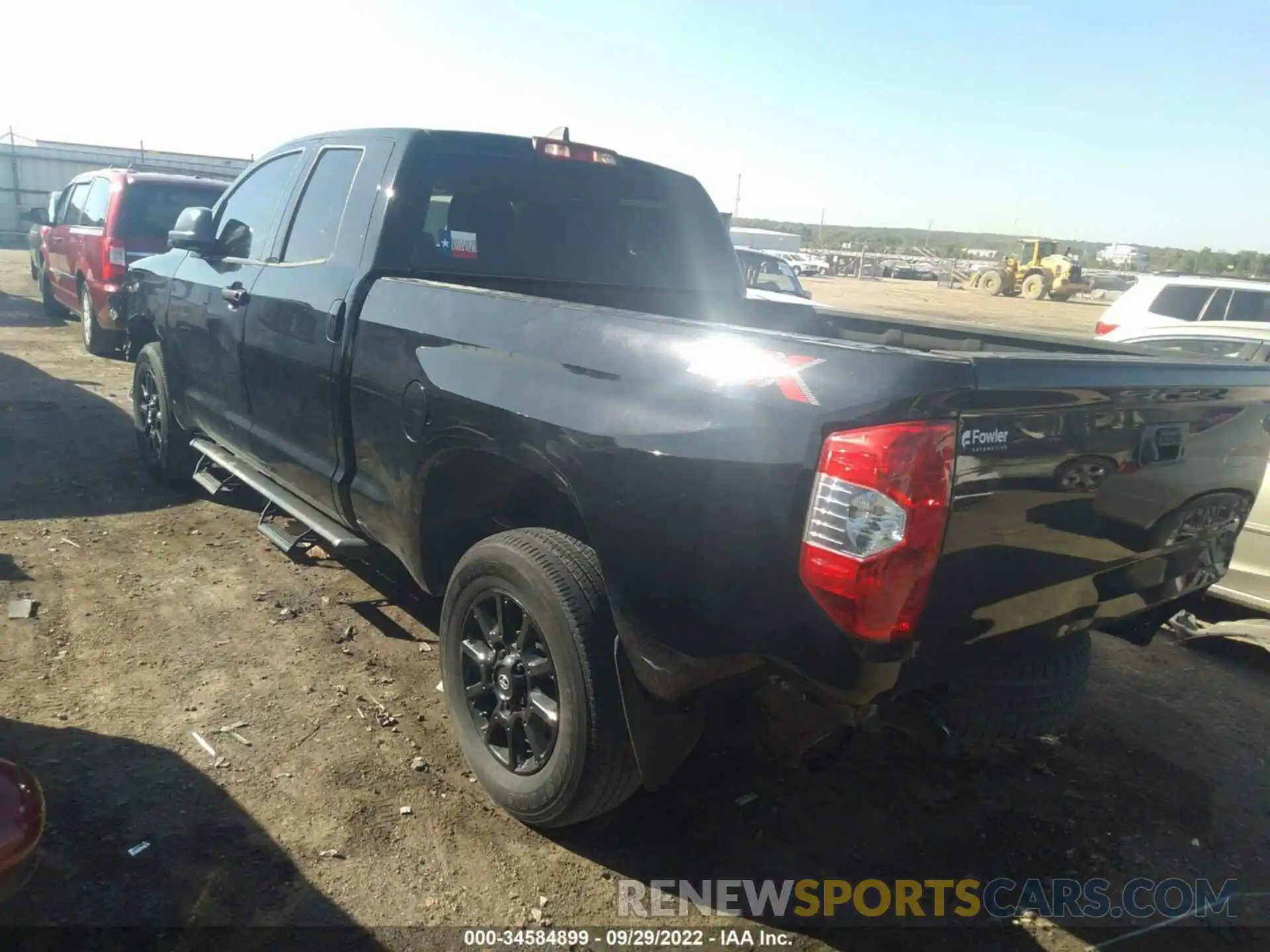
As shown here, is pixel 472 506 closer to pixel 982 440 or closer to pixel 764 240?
pixel 982 440

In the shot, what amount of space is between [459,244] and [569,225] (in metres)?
0.55

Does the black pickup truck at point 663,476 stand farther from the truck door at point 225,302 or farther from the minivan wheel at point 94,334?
the minivan wheel at point 94,334

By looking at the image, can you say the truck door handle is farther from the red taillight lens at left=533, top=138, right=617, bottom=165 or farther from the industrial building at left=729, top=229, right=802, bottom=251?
the industrial building at left=729, top=229, right=802, bottom=251

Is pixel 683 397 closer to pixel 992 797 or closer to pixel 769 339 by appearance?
pixel 769 339

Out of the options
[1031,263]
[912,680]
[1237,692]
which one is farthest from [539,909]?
[1031,263]

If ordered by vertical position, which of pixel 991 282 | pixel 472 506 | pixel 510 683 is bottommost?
pixel 991 282

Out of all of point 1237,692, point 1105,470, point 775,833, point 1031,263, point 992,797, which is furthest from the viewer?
point 1031,263

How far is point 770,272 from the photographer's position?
49.1 feet

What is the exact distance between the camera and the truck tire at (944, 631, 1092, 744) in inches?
92.0

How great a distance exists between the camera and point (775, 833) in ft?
9.72

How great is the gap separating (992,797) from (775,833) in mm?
872

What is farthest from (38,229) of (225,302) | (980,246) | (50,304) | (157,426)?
(980,246)

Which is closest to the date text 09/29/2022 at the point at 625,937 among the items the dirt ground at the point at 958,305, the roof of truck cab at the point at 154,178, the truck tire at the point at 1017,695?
the truck tire at the point at 1017,695

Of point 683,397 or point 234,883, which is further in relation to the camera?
point 234,883
